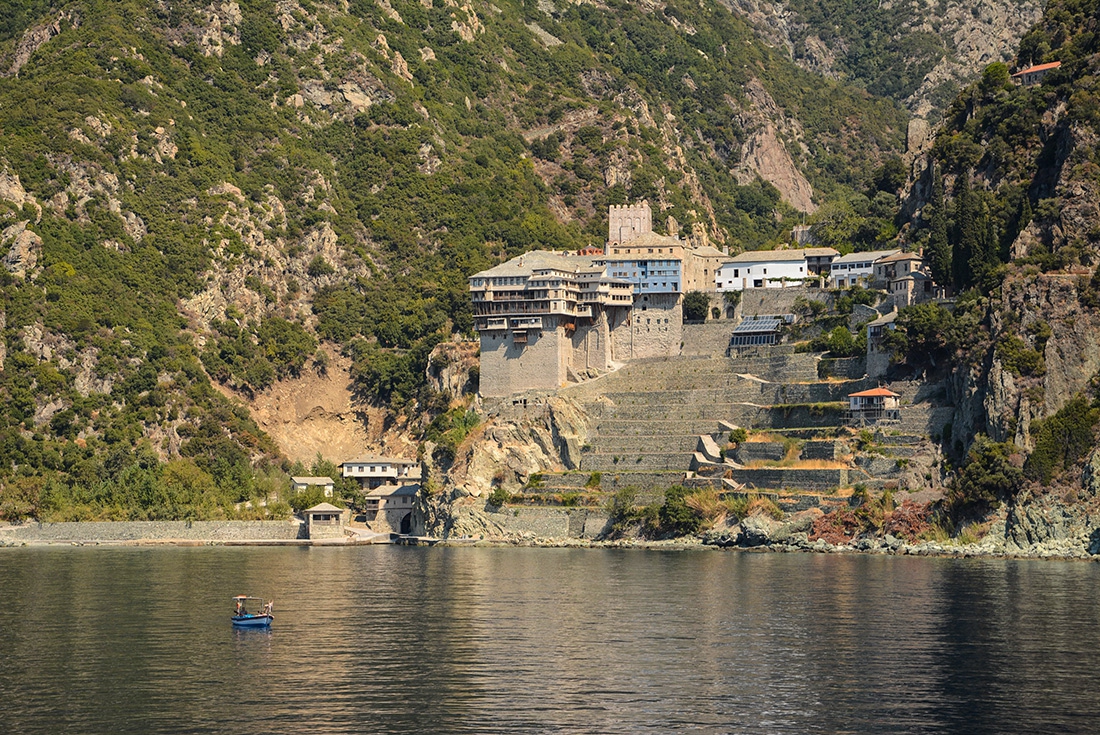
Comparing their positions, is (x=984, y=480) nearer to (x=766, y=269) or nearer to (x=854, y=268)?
(x=854, y=268)

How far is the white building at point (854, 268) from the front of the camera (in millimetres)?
120375

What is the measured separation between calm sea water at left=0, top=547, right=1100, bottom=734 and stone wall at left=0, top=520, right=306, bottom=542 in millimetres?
35363

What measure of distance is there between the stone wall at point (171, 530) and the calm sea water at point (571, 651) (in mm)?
35363

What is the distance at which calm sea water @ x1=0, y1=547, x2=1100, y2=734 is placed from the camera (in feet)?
147

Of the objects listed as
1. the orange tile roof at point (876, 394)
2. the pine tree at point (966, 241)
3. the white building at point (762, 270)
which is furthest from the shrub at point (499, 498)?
the pine tree at point (966, 241)

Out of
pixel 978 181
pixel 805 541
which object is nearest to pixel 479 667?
pixel 805 541

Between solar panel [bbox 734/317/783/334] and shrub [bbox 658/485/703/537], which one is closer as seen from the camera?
shrub [bbox 658/485/703/537]

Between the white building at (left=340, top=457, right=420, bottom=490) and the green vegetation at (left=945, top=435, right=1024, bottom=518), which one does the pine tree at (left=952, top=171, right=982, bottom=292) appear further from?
the white building at (left=340, top=457, right=420, bottom=490)

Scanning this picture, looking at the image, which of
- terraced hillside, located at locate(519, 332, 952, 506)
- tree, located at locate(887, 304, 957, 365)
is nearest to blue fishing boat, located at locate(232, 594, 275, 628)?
terraced hillside, located at locate(519, 332, 952, 506)

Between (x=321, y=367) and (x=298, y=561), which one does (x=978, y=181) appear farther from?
(x=321, y=367)

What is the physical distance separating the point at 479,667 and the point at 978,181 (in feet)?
237

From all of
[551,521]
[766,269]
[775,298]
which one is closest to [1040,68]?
[766,269]

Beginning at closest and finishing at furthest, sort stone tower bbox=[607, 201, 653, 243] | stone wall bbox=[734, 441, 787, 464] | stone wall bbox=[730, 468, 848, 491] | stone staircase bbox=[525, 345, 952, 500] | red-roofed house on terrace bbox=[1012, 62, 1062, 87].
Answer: stone wall bbox=[730, 468, 848, 491] → stone staircase bbox=[525, 345, 952, 500] → stone wall bbox=[734, 441, 787, 464] → red-roofed house on terrace bbox=[1012, 62, 1062, 87] → stone tower bbox=[607, 201, 653, 243]

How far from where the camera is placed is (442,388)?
134250mm
